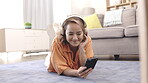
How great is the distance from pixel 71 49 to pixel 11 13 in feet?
9.07

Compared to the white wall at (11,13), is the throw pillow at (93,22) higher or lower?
lower

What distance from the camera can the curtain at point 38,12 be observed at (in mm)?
3938

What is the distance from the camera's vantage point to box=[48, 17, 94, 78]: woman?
3.44 ft

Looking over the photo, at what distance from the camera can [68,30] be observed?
105 cm

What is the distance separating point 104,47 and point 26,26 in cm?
186

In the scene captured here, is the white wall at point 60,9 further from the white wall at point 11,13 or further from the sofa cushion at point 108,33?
the sofa cushion at point 108,33

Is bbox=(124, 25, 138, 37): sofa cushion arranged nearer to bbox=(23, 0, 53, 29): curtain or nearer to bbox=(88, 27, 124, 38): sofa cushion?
bbox=(88, 27, 124, 38): sofa cushion

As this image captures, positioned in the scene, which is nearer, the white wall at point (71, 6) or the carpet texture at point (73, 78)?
the carpet texture at point (73, 78)

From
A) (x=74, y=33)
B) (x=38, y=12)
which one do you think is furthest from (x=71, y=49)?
(x=38, y=12)

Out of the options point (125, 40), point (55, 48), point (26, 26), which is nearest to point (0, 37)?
point (26, 26)

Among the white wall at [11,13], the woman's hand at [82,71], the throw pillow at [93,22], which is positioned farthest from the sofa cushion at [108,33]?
the white wall at [11,13]

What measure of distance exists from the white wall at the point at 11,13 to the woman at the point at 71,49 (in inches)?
103

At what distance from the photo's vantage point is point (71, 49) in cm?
119

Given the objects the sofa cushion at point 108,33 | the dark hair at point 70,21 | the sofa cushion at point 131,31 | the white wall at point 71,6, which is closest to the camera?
the dark hair at point 70,21
